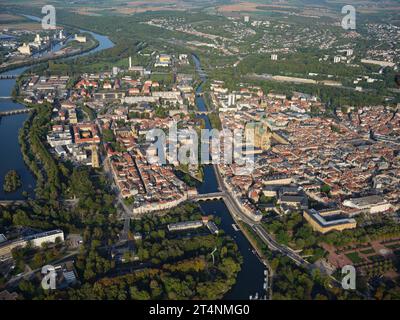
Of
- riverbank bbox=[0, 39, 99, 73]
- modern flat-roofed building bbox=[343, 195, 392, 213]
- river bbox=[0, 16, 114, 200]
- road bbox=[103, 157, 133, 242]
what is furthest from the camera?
riverbank bbox=[0, 39, 99, 73]

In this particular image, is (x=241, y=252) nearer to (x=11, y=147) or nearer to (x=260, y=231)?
(x=260, y=231)

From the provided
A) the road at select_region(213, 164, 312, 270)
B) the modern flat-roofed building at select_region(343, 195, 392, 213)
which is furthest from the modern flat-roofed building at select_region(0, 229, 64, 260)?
the modern flat-roofed building at select_region(343, 195, 392, 213)

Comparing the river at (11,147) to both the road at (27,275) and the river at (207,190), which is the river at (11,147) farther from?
the road at (27,275)

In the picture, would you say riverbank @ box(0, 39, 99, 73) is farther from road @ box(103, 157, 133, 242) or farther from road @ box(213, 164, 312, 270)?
road @ box(213, 164, 312, 270)

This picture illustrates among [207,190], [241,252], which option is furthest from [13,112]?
[241,252]

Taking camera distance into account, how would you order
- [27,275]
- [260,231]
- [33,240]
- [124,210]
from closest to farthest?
1. [27,275]
2. [33,240]
3. [260,231]
4. [124,210]

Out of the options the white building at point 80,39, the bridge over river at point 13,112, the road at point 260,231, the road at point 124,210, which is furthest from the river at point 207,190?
the white building at point 80,39

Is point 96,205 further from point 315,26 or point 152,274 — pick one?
point 315,26
